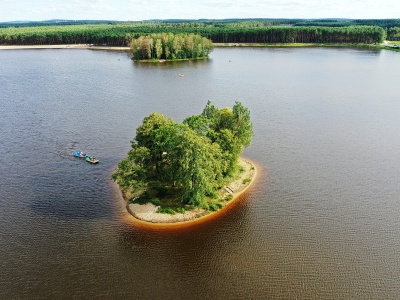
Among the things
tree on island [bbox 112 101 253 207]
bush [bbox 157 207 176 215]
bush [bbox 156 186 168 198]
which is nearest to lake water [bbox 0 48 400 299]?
bush [bbox 157 207 176 215]

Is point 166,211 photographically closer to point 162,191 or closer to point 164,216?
point 164,216

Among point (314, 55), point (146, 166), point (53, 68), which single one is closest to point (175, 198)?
point (146, 166)

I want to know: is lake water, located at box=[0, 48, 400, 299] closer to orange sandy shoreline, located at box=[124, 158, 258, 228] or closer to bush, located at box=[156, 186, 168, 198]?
orange sandy shoreline, located at box=[124, 158, 258, 228]

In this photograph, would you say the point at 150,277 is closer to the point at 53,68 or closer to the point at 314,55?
the point at 53,68

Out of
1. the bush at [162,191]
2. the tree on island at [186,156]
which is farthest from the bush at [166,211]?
the bush at [162,191]

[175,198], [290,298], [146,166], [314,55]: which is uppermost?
[314,55]

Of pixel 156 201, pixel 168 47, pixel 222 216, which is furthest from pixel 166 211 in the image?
pixel 168 47
